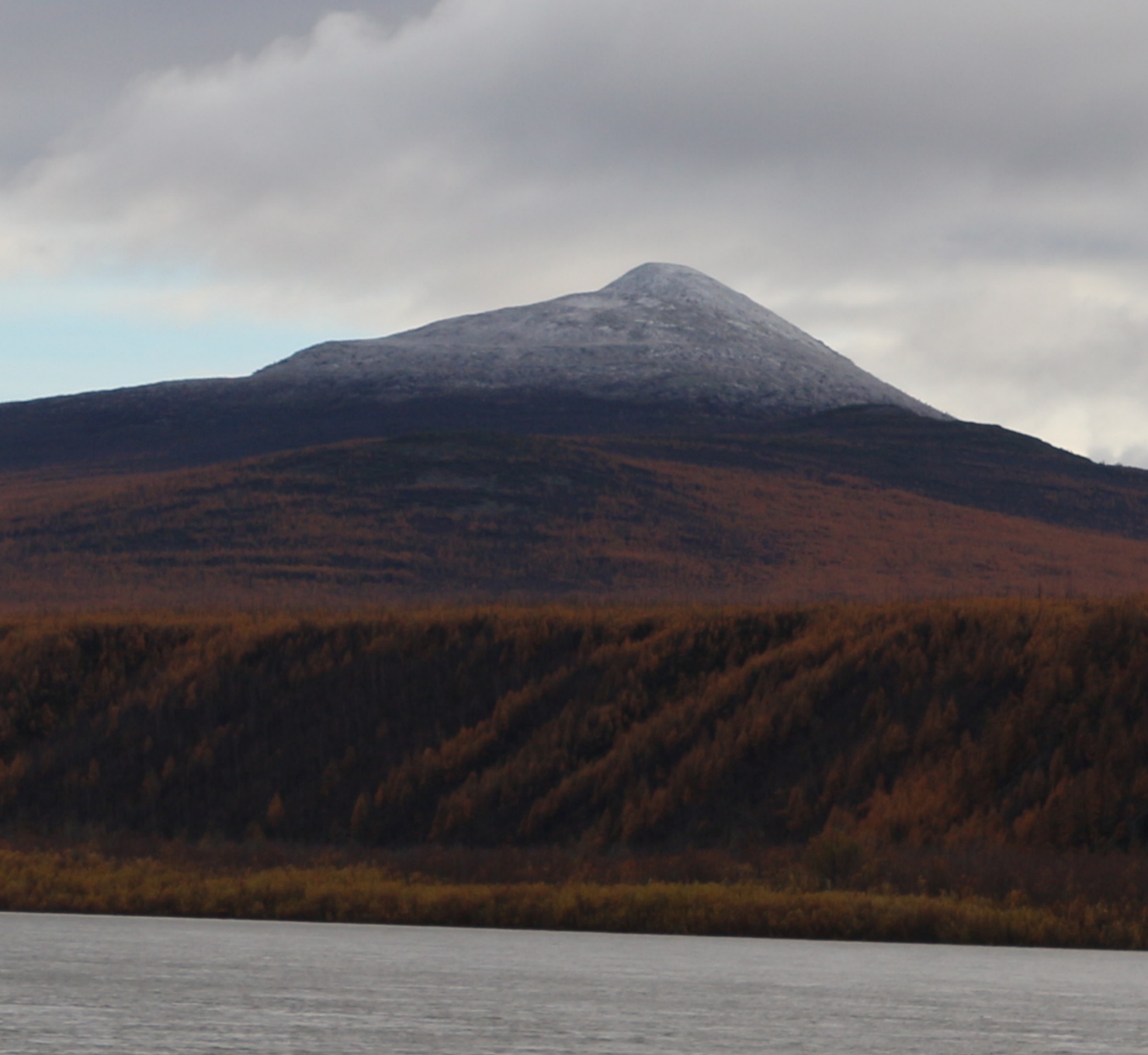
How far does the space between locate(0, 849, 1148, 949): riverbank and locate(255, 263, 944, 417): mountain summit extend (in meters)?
128

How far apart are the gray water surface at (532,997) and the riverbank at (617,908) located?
1913 mm

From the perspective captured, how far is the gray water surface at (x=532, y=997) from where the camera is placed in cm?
773

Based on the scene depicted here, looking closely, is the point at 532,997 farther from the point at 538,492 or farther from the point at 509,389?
the point at 509,389

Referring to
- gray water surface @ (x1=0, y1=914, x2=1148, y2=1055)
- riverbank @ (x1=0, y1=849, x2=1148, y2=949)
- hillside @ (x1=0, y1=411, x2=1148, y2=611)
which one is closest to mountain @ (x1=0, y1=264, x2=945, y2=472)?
hillside @ (x1=0, y1=411, x2=1148, y2=611)

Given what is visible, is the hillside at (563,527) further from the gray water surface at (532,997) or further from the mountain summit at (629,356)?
the gray water surface at (532,997)

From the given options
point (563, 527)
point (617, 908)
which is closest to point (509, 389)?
point (563, 527)

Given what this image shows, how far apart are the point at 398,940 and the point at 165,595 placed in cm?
6213

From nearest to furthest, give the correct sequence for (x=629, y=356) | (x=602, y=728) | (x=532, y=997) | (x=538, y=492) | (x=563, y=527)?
(x=532, y=997), (x=602, y=728), (x=563, y=527), (x=538, y=492), (x=629, y=356)

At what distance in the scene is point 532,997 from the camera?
9.27 m

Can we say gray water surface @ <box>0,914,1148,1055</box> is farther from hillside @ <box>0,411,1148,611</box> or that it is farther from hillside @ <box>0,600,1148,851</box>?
hillside @ <box>0,411,1148,611</box>

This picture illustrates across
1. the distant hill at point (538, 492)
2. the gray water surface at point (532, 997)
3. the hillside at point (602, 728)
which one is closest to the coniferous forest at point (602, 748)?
the hillside at point (602, 728)

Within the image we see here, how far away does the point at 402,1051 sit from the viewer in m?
7.32

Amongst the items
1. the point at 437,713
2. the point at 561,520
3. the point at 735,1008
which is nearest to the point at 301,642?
the point at 437,713

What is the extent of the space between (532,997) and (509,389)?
456 feet
